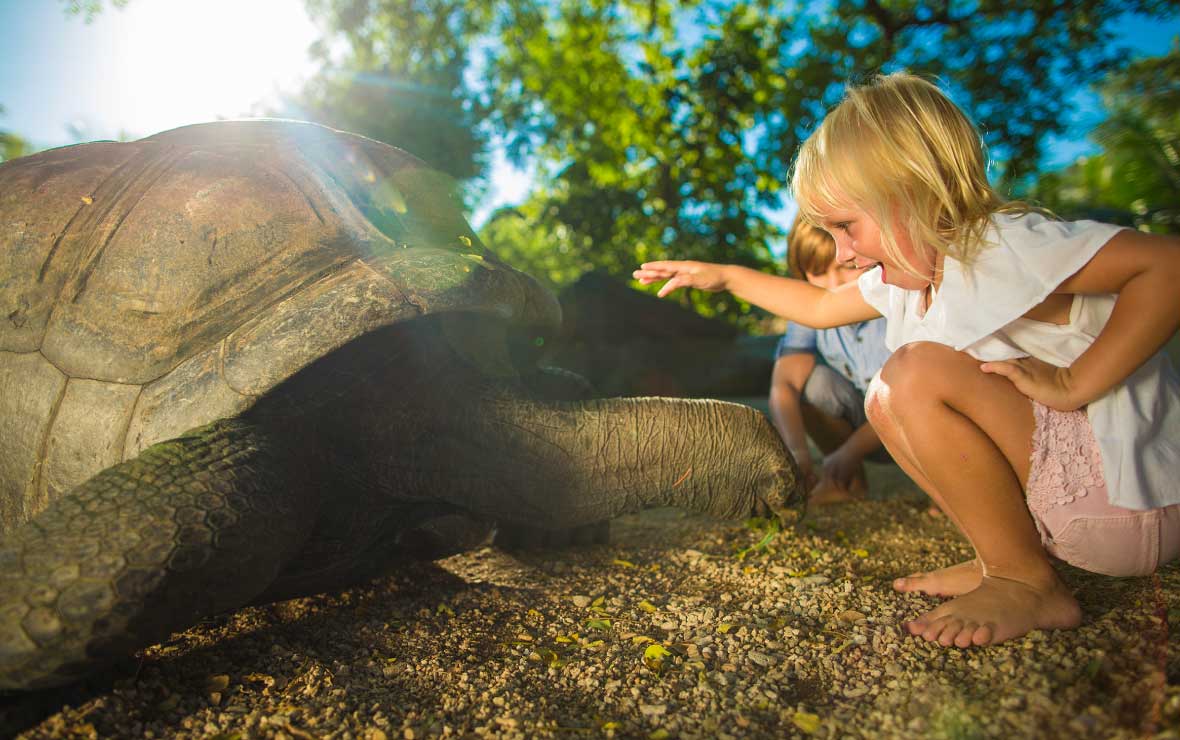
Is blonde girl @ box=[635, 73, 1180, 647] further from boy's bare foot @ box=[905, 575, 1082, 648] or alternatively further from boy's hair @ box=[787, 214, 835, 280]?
boy's hair @ box=[787, 214, 835, 280]

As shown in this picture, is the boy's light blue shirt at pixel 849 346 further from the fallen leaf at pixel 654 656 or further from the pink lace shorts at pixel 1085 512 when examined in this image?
the fallen leaf at pixel 654 656

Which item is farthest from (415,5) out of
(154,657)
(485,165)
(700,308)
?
(154,657)

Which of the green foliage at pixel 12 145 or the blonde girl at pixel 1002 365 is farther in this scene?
the green foliage at pixel 12 145

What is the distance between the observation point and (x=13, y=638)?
1.35m

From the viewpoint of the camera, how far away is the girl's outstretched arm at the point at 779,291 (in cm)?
221

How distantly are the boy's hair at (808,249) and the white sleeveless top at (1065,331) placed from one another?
5.11 feet

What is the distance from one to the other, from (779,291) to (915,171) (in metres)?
0.66

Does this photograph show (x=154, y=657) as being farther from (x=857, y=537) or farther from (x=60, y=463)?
(x=857, y=537)

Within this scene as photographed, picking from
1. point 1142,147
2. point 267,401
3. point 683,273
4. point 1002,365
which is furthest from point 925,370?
point 1142,147

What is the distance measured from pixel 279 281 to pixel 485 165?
835 cm

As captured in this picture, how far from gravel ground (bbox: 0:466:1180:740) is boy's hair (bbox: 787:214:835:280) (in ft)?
4.70

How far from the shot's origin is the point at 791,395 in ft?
11.3

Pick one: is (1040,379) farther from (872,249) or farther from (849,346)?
(849,346)

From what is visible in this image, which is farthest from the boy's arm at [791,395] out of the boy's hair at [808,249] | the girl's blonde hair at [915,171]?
the girl's blonde hair at [915,171]
